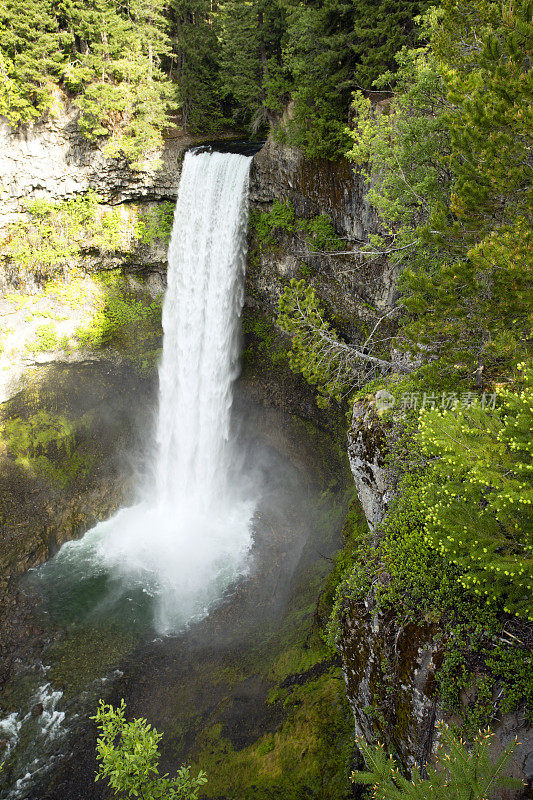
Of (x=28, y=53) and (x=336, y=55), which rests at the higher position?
(x=28, y=53)

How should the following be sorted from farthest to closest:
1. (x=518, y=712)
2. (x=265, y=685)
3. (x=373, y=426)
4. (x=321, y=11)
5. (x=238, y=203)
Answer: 1. (x=238, y=203)
2. (x=321, y=11)
3. (x=265, y=685)
4. (x=373, y=426)
5. (x=518, y=712)

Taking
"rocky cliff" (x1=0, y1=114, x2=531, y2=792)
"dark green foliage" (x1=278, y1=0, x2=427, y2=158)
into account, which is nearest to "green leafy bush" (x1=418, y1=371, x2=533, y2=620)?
"rocky cliff" (x1=0, y1=114, x2=531, y2=792)

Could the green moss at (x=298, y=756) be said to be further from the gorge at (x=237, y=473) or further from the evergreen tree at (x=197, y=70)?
the evergreen tree at (x=197, y=70)

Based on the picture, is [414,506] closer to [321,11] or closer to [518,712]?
[518,712]

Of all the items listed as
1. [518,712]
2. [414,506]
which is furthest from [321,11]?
[518,712]

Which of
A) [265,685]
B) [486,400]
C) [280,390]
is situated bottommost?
[265,685]

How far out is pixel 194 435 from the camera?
17.5m

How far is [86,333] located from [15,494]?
738 centimetres

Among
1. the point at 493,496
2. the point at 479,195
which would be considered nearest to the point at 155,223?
the point at 479,195

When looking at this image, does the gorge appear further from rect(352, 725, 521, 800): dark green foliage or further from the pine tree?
the pine tree

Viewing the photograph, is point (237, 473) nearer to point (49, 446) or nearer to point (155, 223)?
point (49, 446)

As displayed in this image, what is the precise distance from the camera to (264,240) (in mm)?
16344

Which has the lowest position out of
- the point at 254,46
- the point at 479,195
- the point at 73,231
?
the point at 479,195

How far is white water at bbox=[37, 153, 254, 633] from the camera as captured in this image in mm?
14336
